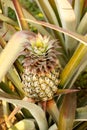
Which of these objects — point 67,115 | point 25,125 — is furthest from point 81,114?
point 25,125

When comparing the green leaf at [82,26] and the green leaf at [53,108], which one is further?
the green leaf at [82,26]

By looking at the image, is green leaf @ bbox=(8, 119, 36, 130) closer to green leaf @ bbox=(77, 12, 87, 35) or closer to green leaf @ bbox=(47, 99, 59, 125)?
green leaf @ bbox=(47, 99, 59, 125)

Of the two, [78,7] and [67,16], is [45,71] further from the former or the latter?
[78,7]

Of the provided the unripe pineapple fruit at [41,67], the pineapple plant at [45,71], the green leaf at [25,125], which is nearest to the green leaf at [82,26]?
the pineapple plant at [45,71]

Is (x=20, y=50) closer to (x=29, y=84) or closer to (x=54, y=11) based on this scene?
(x=29, y=84)

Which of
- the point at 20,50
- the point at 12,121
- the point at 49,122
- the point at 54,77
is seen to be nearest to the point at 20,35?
the point at 20,50

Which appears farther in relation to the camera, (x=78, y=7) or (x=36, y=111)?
(x=78, y=7)

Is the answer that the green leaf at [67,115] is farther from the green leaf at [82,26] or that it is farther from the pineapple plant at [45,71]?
the green leaf at [82,26]
